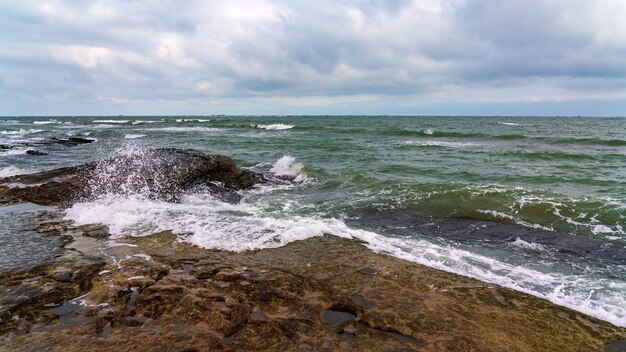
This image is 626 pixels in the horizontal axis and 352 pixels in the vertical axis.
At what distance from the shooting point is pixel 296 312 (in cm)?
401

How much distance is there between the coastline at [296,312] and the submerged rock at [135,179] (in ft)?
16.9

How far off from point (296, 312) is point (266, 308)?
0.35 m

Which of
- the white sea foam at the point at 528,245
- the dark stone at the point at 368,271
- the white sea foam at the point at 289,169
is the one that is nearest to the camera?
the dark stone at the point at 368,271

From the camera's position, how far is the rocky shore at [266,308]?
11.5 ft

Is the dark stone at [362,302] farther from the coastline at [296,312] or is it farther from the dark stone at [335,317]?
the dark stone at [335,317]

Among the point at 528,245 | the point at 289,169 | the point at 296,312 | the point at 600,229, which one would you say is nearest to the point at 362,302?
the point at 296,312

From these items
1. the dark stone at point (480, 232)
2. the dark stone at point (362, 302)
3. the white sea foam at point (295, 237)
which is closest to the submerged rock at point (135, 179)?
the white sea foam at point (295, 237)

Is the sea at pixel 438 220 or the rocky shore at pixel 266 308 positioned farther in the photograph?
the sea at pixel 438 220

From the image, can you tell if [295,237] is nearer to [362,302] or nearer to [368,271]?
[368,271]

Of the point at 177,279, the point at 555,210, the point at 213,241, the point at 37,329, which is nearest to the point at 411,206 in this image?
the point at 555,210

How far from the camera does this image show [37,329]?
A: 3.60 m

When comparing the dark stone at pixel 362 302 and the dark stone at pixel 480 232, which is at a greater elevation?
the dark stone at pixel 362 302

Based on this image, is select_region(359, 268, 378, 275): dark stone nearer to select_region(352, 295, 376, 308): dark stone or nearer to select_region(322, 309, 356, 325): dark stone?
select_region(352, 295, 376, 308): dark stone

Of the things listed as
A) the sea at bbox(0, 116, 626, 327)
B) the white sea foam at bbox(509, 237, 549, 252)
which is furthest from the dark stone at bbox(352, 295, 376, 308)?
the white sea foam at bbox(509, 237, 549, 252)
